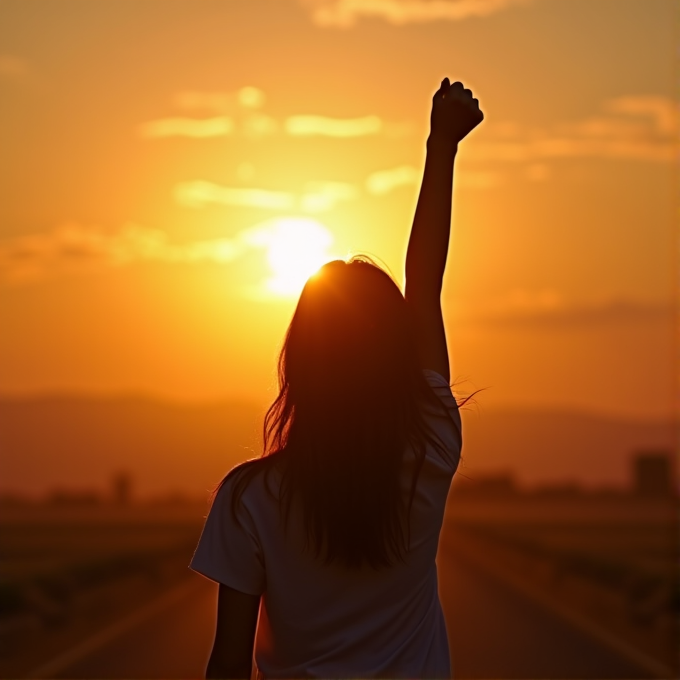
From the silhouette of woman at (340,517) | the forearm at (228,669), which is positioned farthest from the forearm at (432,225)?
the forearm at (228,669)

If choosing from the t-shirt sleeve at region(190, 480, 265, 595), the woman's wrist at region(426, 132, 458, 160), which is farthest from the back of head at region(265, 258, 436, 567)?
the woman's wrist at region(426, 132, 458, 160)

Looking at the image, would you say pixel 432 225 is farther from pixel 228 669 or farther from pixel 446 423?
pixel 228 669

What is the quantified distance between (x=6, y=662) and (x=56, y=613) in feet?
17.3

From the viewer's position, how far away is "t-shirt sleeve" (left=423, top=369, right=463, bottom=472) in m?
3.35

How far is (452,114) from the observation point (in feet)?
12.2

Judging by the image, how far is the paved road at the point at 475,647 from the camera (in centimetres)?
1429

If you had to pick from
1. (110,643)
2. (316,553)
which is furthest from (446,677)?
(110,643)

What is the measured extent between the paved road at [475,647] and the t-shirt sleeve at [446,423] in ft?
25.3

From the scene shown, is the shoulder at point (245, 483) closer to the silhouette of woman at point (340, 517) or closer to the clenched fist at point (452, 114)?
the silhouette of woman at point (340, 517)

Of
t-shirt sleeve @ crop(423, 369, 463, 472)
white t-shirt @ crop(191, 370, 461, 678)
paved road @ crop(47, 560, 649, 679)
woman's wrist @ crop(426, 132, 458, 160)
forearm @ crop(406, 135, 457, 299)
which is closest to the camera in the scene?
white t-shirt @ crop(191, 370, 461, 678)

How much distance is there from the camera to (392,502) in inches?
129

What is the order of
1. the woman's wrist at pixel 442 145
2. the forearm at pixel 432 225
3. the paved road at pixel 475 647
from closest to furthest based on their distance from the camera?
the forearm at pixel 432 225 < the woman's wrist at pixel 442 145 < the paved road at pixel 475 647

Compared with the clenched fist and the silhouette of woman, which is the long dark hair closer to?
the silhouette of woman

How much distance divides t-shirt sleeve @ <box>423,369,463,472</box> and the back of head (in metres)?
0.06
